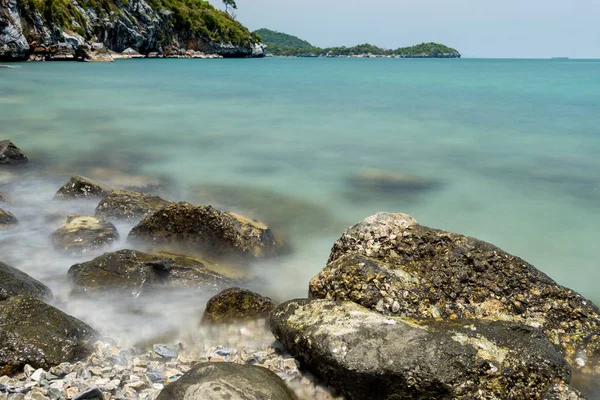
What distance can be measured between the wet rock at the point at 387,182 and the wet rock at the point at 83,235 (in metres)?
6.18

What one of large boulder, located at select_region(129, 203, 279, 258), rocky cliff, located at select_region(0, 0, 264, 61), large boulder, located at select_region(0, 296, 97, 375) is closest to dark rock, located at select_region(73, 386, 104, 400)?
large boulder, located at select_region(0, 296, 97, 375)


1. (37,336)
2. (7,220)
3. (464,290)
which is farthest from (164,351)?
(7,220)

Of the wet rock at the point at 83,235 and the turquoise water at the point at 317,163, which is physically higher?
the wet rock at the point at 83,235

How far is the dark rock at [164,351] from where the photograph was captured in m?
4.59

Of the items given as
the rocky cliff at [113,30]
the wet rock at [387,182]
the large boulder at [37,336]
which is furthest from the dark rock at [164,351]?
the rocky cliff at [113,30]

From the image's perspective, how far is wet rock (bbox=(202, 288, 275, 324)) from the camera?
5176 mm

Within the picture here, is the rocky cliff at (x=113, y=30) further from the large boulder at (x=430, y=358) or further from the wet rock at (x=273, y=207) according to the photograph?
the large boulder at (x=430, y=358)

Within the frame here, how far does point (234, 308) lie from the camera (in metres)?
5.21

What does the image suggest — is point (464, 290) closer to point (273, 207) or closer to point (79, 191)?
point (273, 207)

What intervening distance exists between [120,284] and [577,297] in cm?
498

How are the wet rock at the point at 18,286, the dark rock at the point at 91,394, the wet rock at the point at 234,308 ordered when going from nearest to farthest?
the dark rock at the point at 91,394 < the wet rock at the point at 18,286 < the wet rock at the point at 234,308

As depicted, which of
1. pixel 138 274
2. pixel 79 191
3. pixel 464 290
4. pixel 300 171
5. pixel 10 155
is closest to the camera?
pixel 464 290

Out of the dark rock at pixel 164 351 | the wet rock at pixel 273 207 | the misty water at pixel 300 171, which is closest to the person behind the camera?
the dark rock at pixel 164 351

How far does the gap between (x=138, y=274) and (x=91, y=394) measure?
98.6 inches
